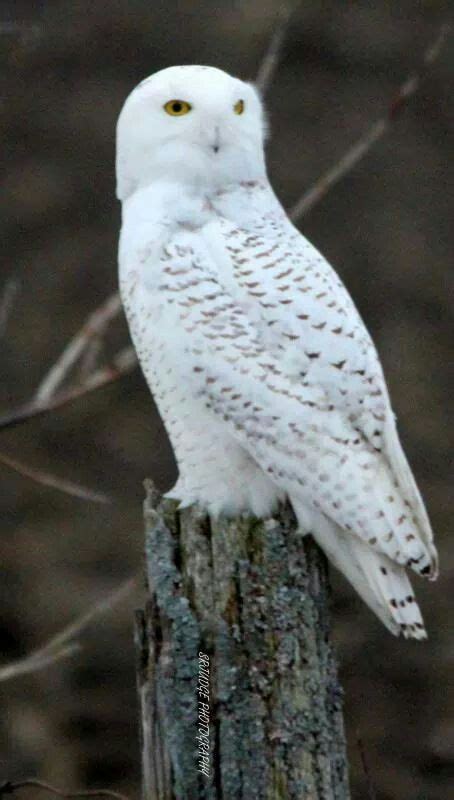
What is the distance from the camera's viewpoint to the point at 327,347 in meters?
3.14

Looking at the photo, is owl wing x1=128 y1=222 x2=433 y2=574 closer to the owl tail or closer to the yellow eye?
the owl tail

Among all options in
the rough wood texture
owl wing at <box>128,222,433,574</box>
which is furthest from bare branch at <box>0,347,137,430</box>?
owl wing at <box>128,222,433,574</box>

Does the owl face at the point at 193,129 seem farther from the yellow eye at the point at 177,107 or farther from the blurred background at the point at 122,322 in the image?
the blurred background at the point at 122,322

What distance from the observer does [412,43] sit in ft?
18.1

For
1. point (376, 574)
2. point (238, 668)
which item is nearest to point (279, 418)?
point (376, 574)

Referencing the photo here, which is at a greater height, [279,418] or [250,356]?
[250,356]

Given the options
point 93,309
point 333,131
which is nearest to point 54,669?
point 93,309

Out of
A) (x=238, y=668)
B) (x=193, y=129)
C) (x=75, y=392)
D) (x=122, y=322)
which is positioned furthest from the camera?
(x=122, y=322)

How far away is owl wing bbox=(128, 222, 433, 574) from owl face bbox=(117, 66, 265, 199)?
0.25 m

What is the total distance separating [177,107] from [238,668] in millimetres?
1164

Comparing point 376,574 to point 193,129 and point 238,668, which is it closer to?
point 238,668

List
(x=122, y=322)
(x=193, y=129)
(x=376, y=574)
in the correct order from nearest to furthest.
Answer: (x=376, y=574) → (x=193, y=129) → (x=122, y=322)

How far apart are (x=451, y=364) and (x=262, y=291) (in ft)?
7.69

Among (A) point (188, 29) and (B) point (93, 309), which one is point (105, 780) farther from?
(A) point (188, 29)
